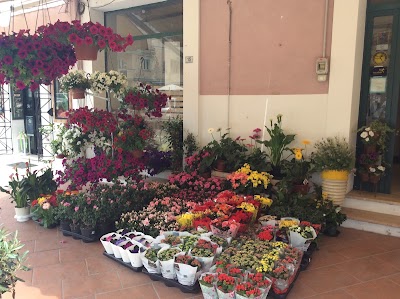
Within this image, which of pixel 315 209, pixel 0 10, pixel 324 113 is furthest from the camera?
pixel 0 10

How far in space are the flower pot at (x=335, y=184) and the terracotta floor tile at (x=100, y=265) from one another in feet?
8.28

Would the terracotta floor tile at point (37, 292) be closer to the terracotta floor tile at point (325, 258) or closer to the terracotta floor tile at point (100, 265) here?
the terracotta floor tile at point (100, 265)

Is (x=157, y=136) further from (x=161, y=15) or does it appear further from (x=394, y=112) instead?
(x=394, y=112)

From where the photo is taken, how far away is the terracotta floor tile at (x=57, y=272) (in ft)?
9.70

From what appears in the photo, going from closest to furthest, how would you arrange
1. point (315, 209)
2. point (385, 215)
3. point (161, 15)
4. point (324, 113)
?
point (315, 209)
point (385, 215)
point (324, 113)
point (161, 15)

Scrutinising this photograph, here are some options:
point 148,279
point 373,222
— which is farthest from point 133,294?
point 373,222

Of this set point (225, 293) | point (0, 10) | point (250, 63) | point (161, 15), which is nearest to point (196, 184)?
point (250, 63)

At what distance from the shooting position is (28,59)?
332 cm

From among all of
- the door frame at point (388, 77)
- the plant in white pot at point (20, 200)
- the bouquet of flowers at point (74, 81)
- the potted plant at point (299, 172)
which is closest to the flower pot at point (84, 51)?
the bouquet of flowers at point (74, 81)

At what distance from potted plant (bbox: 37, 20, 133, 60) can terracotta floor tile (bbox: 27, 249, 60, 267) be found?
2099 mm

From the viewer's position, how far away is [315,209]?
371 cm

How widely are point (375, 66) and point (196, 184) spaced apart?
9.03ft

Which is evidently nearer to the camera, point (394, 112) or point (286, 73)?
point (394, 112)

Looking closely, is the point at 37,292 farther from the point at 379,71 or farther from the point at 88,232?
the point at 379,71
